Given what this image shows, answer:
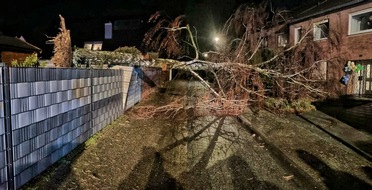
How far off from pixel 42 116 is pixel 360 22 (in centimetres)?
1598

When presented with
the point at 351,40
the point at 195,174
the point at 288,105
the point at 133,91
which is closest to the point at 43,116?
the point at 195,174

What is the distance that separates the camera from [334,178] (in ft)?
14.7

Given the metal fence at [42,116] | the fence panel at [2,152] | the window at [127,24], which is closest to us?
the fence panel at [2,152]

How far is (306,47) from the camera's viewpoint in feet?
37.9

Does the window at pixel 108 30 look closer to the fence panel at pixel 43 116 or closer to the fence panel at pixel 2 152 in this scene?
the fence panel at pixel 43 116

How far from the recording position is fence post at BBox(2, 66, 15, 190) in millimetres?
3172

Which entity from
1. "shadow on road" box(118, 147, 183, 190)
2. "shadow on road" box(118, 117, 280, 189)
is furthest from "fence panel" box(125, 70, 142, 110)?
"shadow on road" box(118, 147, 183, 190)

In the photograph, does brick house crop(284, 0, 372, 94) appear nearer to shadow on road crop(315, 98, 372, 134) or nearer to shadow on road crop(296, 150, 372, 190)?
shadow on road crop(315, 98, 372, 134)

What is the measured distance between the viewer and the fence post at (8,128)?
3172 mm

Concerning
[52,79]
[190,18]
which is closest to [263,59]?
[52,79]

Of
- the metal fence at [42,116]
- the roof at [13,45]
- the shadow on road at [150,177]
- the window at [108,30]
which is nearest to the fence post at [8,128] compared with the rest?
the metal fence at [42,116]

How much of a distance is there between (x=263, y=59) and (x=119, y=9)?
24014 mm

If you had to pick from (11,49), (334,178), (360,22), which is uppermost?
(360,22)

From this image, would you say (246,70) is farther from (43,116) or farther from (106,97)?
(43,116)
